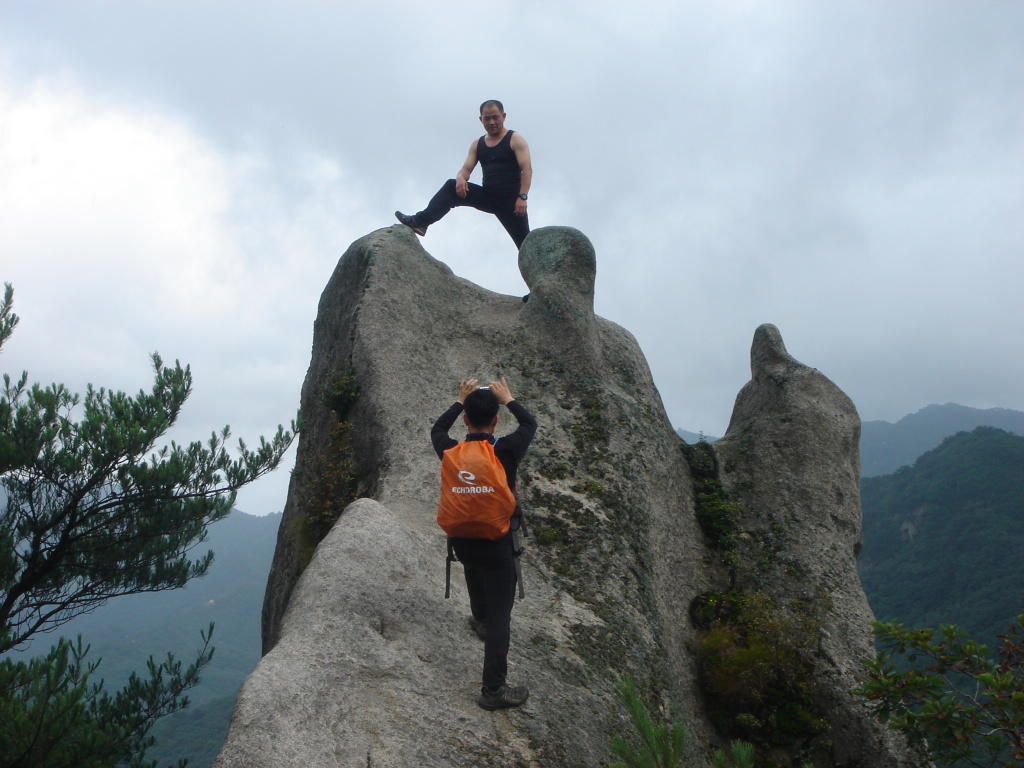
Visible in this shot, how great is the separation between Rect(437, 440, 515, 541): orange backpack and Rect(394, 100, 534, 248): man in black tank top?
26.2 feet

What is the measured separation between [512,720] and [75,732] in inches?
307

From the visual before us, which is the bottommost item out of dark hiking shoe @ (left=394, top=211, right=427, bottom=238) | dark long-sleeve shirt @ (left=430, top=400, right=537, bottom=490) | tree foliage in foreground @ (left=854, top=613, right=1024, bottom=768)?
tree foliage in foreground @ (left=854, top=613, right=1024, bottom=768)

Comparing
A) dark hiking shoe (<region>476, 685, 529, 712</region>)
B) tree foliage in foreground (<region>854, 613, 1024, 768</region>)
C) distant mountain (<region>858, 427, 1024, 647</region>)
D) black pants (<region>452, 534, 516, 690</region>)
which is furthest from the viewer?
distant mountain (<region>858, 427, 1024, 647</region>)

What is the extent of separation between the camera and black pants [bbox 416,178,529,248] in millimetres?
13188

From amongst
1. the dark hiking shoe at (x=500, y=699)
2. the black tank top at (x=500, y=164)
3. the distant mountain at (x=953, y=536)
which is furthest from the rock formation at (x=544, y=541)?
the distant mountain at (x=953, y=536)

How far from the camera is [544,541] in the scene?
9023 millimetres

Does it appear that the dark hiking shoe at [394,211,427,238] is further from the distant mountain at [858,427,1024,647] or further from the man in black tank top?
the distant mountain at [858,427,1024,647]

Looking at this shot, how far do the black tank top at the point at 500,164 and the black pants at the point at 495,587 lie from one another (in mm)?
8422

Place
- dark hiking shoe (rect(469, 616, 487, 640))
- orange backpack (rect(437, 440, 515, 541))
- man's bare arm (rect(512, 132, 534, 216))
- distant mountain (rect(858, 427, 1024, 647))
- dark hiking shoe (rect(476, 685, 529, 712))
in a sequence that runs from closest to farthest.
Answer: orange backpack (rect(437, 440, 515, 541)) → dark hiking shoe (rect(476, 685, 529, 712)) → dark hiking shoe (rect(469, 616, 487, 640)) → man's bare arm (rect(512, 132, 534, 216)) → distant mountain (rect(858, 427, 1024, 647))

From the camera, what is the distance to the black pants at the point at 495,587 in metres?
5.68

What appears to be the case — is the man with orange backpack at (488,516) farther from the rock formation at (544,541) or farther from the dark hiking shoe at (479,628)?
the dark hiking shoe at (479,628)

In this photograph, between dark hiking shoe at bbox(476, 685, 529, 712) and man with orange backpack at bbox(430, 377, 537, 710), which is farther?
dark hiking shoe at bbox(476, 685, 529, 712)

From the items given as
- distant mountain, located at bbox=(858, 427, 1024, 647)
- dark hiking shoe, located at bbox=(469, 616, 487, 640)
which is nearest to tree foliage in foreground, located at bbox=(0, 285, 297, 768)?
dark hiking shoe, located at bbox=(469, 616, 487, 640)

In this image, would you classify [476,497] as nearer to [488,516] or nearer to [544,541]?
[488,516]
